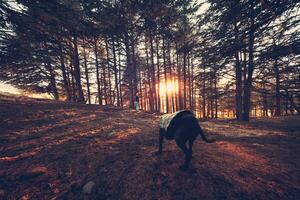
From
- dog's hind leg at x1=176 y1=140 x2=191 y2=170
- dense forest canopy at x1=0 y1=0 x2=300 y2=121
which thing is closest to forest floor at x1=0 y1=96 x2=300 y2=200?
dog's hind leg at x1=176 y1=140 x2=191 y2=170

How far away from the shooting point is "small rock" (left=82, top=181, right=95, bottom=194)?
3.11m

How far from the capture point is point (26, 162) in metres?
4.10

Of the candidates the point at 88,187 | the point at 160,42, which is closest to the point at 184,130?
the point at 88,187

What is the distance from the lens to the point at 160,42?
2172 centimetres

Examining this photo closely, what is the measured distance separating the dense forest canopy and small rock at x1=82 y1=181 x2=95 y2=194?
6495 millimetres

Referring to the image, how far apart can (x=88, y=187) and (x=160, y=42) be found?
20841 millimetres

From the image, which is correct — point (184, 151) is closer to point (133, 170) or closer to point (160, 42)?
point (133, 170)

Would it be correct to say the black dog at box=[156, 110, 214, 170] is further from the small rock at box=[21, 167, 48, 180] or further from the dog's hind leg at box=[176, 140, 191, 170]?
the small rock at box=[21, 167, 48, 180]

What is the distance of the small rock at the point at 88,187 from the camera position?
3113 millimetres

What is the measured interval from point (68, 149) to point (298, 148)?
752cm

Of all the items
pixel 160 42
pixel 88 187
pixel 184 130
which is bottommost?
pixel 88 187

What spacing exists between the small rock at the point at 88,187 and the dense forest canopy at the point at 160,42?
6.50m

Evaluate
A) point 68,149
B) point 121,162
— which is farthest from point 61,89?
point 121,162

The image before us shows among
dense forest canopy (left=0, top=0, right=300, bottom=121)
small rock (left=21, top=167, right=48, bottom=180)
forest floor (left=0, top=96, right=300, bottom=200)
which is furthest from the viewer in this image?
dense forest canopy (left=0, top=0, right=300, bottom=121)
